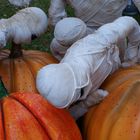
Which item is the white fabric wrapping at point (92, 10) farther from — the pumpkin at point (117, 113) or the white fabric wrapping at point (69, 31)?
the pumpkin at point (117, 113)

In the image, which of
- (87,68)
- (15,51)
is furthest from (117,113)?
(15,51)

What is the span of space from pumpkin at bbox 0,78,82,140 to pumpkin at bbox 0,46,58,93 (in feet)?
0.75

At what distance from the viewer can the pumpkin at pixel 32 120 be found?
137cm

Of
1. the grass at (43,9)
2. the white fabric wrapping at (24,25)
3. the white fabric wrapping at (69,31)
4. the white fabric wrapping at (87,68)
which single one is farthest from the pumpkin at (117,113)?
the grass at (43,9)

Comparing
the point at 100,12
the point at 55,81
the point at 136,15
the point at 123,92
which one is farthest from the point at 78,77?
the point at 136,15

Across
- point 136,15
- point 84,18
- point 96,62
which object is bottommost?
point 136,15

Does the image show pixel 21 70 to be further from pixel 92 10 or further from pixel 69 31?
pixel 92 10

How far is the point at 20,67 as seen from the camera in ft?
5.97

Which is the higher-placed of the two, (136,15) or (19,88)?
(19,88)

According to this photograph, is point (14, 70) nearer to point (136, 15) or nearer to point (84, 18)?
point (84, 18)

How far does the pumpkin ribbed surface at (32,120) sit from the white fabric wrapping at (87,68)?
44 mm

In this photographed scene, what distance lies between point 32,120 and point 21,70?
1.40 feet

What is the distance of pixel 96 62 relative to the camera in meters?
1.57

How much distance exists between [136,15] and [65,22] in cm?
254
